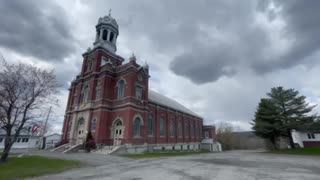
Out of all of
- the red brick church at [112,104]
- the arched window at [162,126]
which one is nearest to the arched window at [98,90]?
the red brick church at [112,104]

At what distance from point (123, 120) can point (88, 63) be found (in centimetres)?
1367

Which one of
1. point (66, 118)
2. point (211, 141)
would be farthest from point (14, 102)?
point (211, 141)

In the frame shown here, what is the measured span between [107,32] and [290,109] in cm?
3303

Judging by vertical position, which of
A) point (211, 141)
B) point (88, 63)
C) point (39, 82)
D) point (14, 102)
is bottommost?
point (211, 141)

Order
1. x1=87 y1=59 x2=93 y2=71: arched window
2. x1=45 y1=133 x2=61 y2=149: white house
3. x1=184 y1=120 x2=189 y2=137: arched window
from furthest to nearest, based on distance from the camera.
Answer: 1. x1=184 y1=120 x2=189 y2=137: arched window
2. x1=45 y1=133 x2=61 y2=149: white house
3. x1=87 y1=59 x2=93 y2=71: arched window

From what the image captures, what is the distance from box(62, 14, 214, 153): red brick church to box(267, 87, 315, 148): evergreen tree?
1850 cm

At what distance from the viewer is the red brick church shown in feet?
83.5

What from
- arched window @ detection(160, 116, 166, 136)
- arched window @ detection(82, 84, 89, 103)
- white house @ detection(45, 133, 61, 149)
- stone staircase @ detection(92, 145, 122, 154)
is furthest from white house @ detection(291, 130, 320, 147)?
white house @ detection(45, 133, 61, 149)

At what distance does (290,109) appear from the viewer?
28.8m

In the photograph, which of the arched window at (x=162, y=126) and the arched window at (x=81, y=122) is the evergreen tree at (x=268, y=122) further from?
the arched window at (x=81, y=122)

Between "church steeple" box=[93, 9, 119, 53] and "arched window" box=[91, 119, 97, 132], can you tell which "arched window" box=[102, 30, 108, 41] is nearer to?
"church steeple" box=[93, 9, 119, 53]

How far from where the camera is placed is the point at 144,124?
88.0 ft

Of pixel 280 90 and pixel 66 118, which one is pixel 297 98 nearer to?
pixel 280 90

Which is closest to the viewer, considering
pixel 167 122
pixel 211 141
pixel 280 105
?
pixel 280 105
